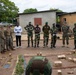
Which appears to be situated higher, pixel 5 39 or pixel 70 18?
pixel 70 18

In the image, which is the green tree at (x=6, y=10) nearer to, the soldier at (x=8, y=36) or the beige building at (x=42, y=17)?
the beige building at (x=42, y=17)

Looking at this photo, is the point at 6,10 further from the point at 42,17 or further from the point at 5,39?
the point at 5,39

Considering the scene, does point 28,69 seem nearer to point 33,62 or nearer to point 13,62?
point 33,62

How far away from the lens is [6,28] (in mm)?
15836

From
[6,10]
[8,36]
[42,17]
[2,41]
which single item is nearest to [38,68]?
[2,41]

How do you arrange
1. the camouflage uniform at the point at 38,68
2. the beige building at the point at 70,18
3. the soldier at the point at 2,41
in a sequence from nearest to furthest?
the camouflage uniform at the point at 38,68, the soldier at the point at 2,41, the beige building at the point at 70,18

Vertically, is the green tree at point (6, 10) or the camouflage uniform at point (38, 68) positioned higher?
the green tree at point (6, 10)

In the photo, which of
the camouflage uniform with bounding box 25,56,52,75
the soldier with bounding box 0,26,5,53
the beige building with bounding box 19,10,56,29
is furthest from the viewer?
the beige building with bounding box 19,10,56,29

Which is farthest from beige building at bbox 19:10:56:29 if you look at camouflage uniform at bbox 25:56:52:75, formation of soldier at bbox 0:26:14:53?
camouflage uniform at bbox 25:56:52:75

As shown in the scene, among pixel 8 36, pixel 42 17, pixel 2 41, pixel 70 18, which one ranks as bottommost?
pixel 2 41

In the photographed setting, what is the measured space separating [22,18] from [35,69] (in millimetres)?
29824

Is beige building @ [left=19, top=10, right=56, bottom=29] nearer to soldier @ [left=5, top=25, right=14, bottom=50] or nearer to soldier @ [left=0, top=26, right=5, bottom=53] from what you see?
soldier @ [left=5, top=25, right=14, bottom=50]

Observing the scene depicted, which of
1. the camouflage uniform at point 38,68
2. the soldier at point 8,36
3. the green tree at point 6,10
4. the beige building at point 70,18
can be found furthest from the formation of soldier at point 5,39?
the green tree at point 6,10

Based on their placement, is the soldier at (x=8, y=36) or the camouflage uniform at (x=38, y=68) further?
the soldier at (x=8, y=36)
